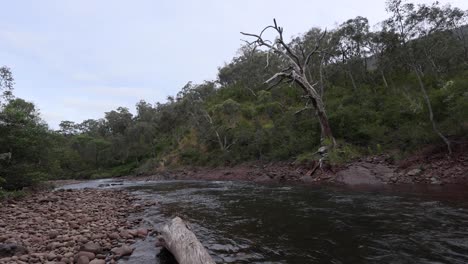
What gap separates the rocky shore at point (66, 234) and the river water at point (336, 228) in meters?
0.82

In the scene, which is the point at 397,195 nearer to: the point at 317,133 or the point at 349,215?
the point at 349,215

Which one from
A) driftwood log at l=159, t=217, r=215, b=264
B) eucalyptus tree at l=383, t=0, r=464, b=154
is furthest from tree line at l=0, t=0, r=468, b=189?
driftwood log at l=159, t=217, r=215, b=264

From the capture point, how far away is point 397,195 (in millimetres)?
12961

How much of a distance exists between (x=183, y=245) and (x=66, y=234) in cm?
465

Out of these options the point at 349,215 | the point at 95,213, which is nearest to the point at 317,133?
the point at 349,215

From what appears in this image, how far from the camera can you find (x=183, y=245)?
6.61m

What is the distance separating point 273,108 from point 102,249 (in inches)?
1525

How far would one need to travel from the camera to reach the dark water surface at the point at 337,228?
21.7 ft

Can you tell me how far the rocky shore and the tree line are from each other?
13.0ft

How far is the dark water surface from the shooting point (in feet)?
21.7

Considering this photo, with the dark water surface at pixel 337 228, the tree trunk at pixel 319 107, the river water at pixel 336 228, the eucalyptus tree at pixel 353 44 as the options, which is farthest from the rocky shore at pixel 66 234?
the eucalyptus tree at pixel 353 44

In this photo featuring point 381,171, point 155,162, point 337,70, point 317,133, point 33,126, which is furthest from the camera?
point 155,162

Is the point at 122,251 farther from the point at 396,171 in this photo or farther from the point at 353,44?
the point at 353,44

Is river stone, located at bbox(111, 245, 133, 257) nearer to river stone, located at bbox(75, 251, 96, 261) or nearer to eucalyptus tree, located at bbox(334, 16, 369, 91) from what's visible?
river stone, located at bbox(75, 251, 96, 261)
